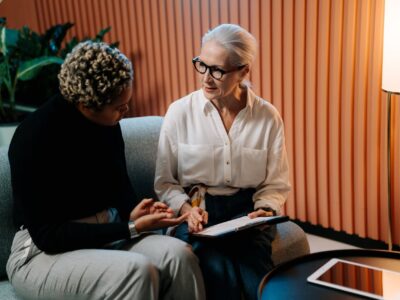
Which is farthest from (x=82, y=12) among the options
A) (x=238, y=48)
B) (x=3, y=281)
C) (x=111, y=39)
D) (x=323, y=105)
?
(x=3, y=281)

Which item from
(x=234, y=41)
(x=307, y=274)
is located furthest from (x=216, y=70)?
(x=307, y=274)

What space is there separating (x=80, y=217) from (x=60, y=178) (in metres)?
→ 0.15

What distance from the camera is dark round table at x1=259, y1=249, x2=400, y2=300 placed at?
143cm

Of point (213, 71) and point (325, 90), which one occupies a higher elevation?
point (213, 71)

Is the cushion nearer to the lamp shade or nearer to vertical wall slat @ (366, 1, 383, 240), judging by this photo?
the lamp shade

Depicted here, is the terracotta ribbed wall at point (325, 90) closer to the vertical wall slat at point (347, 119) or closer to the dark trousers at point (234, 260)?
the vertical wall slat at point (347, 119)

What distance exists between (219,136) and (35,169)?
0.72 metres

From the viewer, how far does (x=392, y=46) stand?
6.70ft

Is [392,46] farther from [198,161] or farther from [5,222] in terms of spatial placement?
[5,222]

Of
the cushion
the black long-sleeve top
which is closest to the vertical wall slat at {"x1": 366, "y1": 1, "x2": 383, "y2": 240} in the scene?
the black long-sleeve top

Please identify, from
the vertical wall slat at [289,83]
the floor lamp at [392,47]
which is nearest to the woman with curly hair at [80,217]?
the floor lamp at [392,47]

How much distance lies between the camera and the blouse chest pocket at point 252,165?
6.67 feet

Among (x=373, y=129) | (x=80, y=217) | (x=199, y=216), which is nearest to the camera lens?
(x=80, y=217)

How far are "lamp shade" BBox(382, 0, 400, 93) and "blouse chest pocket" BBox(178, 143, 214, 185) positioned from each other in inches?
28.5
